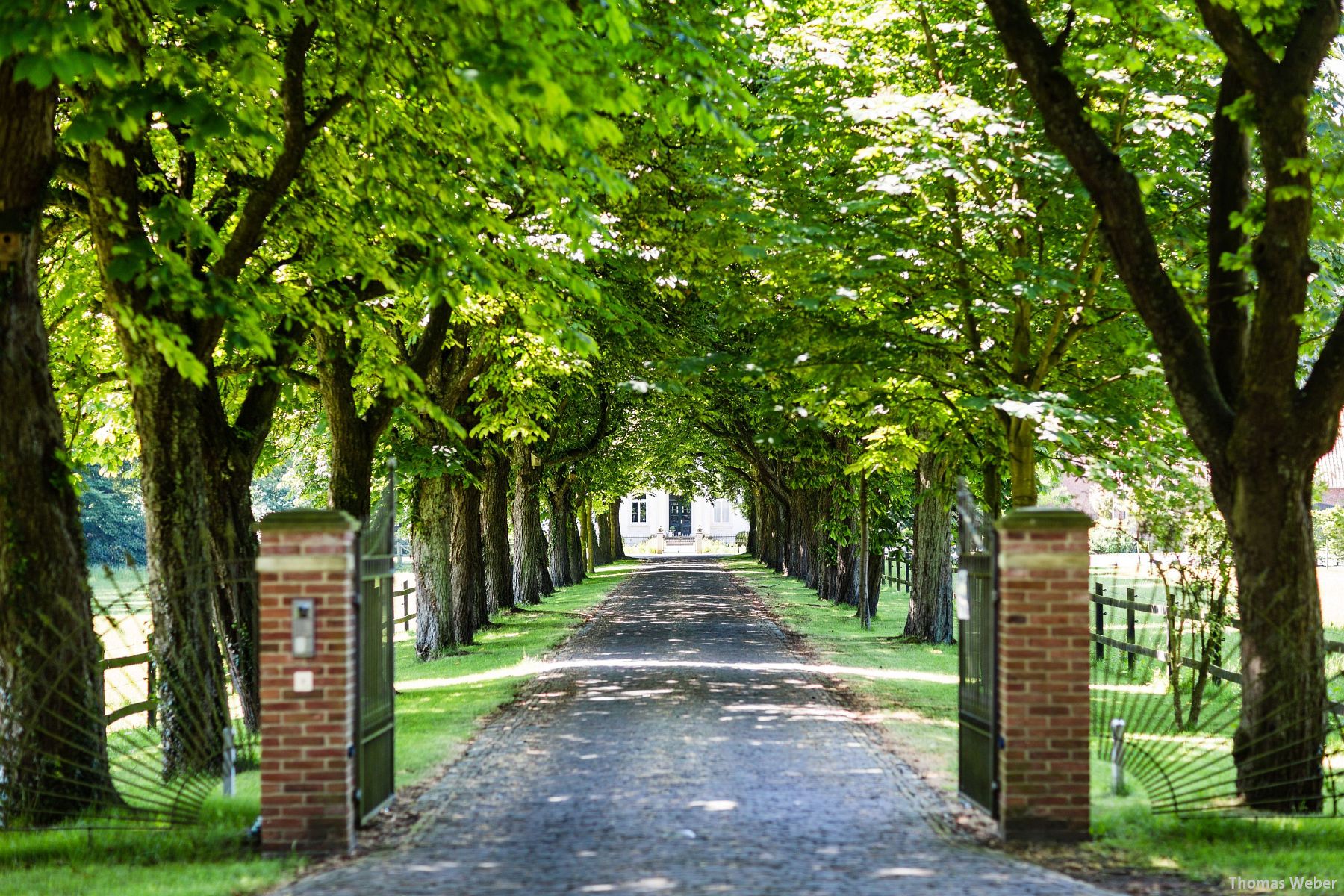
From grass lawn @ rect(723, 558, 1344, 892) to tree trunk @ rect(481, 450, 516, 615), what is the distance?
10671 millimetres

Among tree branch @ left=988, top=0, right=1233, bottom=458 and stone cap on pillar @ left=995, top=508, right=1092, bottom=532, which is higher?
tree branch @ left=988, top=0, right=1233, bottom=458

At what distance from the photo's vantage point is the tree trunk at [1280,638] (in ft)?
29.4

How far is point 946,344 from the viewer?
47.1 ft

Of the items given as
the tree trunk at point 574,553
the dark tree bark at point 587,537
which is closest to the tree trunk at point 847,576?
the tree trunk at point 574,553

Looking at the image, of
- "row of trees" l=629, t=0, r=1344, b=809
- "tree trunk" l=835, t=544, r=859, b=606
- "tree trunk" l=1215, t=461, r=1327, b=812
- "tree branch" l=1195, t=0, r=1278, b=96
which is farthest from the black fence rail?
"tree branch" l=1195, t=0, r=1278, b=96

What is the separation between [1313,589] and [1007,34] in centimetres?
457

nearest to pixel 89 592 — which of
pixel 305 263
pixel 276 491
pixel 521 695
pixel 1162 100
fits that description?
pixel 305 263

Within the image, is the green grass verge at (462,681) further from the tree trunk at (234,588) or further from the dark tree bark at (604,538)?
the dark tree bark at (604,538)

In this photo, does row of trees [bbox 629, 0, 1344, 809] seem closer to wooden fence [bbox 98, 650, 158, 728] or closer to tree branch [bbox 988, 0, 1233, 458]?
tree branch [bbox 988, 0, 1233, 458]

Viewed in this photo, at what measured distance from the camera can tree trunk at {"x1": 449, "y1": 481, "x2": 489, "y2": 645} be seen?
2380 cm

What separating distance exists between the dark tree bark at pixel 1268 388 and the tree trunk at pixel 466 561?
15896 mm

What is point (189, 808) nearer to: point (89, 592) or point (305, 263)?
point (89, 592)

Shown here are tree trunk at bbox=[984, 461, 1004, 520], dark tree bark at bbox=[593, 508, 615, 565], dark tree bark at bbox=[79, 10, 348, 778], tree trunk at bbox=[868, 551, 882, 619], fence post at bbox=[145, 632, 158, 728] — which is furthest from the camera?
dark tree bark at bbox=[593, 508, 615, 565]

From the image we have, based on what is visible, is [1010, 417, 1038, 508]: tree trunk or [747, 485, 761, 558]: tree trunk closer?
[1010, 417, 1038, 508]: tree trunk
